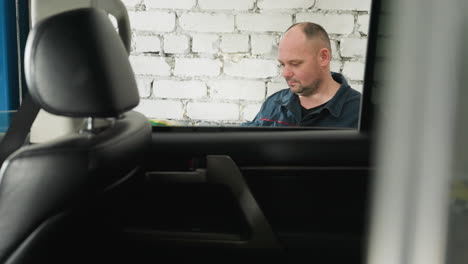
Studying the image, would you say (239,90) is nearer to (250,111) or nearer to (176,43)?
(250,111)

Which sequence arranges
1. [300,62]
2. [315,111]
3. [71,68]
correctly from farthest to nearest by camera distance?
1. [300,62]
2. [315,111]
3. [71,68]

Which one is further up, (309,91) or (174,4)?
(174,4)

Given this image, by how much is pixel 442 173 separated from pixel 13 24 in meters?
1.42

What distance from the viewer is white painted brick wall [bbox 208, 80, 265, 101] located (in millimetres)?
1853

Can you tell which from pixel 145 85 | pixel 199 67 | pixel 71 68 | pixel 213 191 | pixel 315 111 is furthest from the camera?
pixel 199 67

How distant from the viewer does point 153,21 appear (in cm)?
179

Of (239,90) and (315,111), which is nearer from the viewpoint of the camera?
(315,111)

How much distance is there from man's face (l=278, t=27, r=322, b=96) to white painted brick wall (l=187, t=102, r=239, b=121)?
22cm

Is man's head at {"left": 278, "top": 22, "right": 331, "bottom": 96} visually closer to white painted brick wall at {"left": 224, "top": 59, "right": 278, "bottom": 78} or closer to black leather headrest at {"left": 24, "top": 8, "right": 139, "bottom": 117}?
white painted brick wall at {"left": 224, "top": 59, "right": 278, "bottom": 78}

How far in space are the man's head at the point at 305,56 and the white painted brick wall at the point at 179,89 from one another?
0.28 meters

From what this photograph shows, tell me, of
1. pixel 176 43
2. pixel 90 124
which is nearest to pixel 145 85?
pixel 176 43

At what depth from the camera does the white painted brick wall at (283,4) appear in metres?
1.82

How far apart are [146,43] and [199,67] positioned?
0.19 meters

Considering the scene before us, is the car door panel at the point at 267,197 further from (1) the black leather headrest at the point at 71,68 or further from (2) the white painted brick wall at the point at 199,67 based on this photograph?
(2) the white painted brick wall at the point at 199,67
